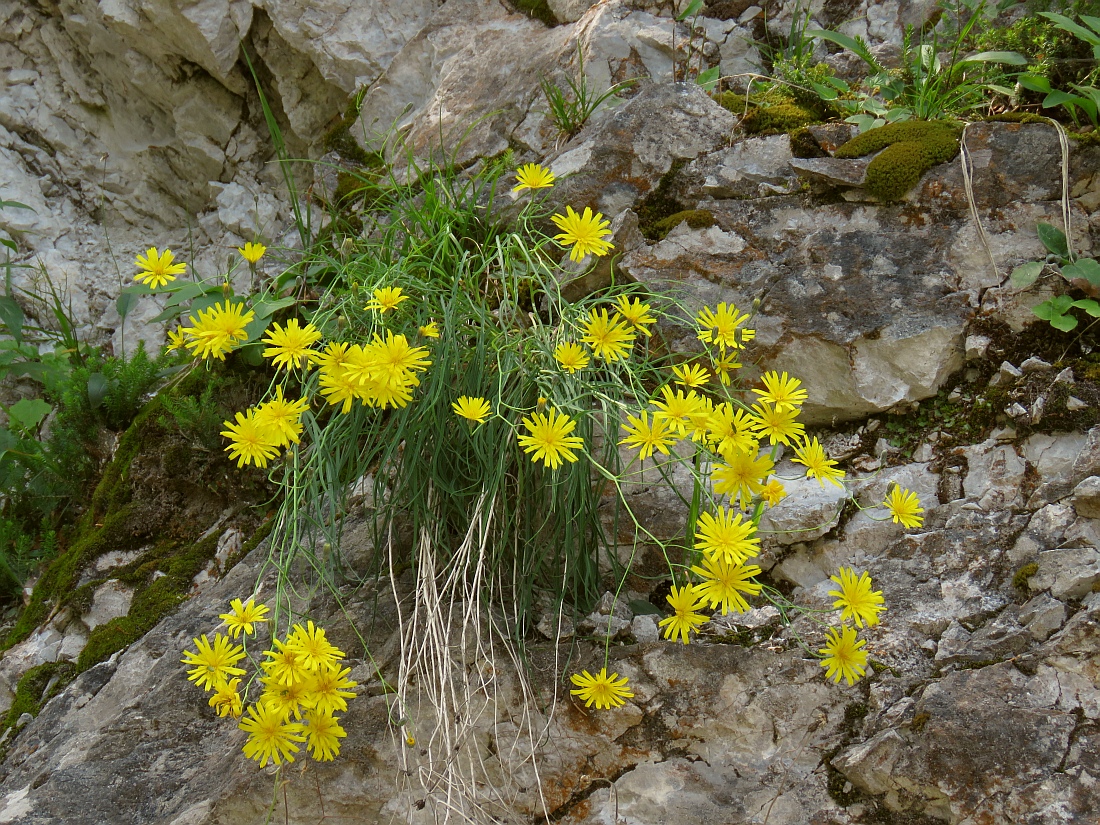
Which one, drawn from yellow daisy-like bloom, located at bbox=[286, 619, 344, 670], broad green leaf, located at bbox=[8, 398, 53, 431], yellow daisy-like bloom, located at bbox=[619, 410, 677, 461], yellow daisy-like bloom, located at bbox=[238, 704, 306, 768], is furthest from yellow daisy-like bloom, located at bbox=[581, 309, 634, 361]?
broad green leaf, located at bbox=[8, 398, 53, 431]

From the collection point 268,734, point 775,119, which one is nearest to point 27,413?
point 268,734

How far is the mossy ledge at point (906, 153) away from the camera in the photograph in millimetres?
1958

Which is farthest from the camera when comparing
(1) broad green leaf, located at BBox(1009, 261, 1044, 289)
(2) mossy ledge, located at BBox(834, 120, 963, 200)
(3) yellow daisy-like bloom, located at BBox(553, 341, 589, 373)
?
(2) mossy ledge, located at BBox(834, 120, 963, 200)

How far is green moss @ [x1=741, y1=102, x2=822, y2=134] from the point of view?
2227 mm

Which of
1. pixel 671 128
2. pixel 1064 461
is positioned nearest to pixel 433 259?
pixel 671 128

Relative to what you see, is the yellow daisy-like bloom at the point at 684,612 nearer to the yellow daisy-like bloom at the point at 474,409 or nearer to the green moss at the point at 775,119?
the yellow daisy-like bloom at the point at 474,409

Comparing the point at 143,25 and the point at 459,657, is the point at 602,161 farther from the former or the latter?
the point at 143,25

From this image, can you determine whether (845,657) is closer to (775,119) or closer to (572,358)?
(572,358)

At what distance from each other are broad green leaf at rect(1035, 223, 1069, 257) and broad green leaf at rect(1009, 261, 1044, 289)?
0.06 meters

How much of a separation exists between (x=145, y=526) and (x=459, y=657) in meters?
1.16

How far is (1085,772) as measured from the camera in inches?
48.6

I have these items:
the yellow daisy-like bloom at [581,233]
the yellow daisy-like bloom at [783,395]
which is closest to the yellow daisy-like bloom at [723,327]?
the yellow daisy-like bloom at [783,395]

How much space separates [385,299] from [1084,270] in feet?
4.96

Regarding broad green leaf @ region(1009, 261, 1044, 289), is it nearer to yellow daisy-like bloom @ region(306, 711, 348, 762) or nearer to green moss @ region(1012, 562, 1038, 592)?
green moss @ region(1012, 562, 1038, 592)
